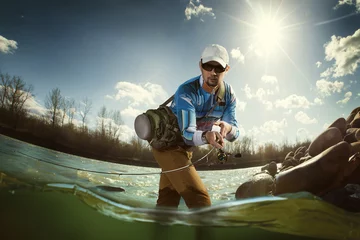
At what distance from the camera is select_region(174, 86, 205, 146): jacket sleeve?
312 centimetres

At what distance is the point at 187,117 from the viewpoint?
318cm

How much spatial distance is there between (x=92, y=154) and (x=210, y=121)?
6.45 metres

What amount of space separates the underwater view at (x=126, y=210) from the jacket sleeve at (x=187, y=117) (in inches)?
82.7

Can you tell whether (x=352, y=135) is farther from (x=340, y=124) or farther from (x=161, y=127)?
(x=161, y=127)

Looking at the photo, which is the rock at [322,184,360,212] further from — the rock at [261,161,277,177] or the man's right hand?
the man's right hand

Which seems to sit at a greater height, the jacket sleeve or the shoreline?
the jacket sleeve

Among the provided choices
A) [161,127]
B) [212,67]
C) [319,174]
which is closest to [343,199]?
[319,174]

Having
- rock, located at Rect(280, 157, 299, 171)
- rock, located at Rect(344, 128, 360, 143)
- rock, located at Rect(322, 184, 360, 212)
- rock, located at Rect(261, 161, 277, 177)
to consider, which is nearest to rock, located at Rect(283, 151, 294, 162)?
rock, located at Rect(280, 157, 299, 171)

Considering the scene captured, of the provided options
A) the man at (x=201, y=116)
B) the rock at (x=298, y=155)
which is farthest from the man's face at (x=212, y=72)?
the rock at (x=298, y=155)

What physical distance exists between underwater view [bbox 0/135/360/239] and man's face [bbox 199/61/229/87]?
2.44 meters

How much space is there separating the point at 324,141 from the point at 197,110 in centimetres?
498

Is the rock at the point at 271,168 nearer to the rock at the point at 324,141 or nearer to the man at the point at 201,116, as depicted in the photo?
the rock at the point at 324,141

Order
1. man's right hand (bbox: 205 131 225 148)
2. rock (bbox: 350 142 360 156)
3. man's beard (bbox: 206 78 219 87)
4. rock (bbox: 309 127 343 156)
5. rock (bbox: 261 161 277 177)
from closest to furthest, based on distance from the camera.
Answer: man's right hand (bbox: 205 131 225 148) → man's beard (bbox: 206 78 219 87) → rock (bbox: 350 142 360 156) → rock (bbox: 309 127 343 156) → rock (bbox: 261 161 277 177)

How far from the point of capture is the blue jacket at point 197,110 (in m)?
3.16
